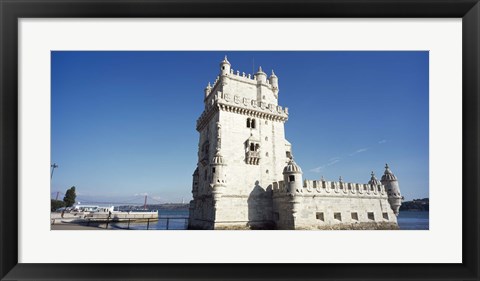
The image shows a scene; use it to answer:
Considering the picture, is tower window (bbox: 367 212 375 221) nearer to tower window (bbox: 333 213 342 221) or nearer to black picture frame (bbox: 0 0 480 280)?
tower window (bbox: 333 213 342 221)

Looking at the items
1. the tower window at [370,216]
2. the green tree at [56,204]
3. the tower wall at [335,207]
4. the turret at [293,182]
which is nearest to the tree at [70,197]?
the green tree at [56,204]

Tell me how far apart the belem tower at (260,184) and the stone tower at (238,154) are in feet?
0.17

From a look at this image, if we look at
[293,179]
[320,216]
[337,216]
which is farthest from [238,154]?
[337,216]

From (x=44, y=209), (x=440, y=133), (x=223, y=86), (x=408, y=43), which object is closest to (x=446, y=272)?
(x=440, y=133)

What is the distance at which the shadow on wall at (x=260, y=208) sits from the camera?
14805mm

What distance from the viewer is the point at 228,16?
5.71 m

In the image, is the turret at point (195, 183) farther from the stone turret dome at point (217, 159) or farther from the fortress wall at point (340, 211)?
the fortress wall at point (340, 211)

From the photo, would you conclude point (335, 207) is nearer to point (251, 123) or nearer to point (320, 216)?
point (320, 216)

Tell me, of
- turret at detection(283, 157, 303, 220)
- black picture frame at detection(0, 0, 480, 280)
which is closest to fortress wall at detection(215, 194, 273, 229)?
turret at detection(283, 157, 303, 220)

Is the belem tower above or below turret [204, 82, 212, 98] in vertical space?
below

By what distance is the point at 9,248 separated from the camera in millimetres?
5414

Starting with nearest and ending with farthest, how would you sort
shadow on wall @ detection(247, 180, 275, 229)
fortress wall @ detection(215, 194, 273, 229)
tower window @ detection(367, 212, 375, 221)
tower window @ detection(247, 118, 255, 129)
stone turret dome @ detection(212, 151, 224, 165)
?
1. fortress wall @ detection(215, 194, 273, 229)
2. shadow on wall @ detection(247, 180, 275, 229)
3. stone turret dome @ detection(212, 151, 224, 165)
4. tower window @ detection(367, 212, 375, 221)
5. tower window @ detection(247, 118, 255, 129)

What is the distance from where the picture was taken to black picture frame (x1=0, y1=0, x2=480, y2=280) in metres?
5.45

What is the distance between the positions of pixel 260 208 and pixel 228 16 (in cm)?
1183
